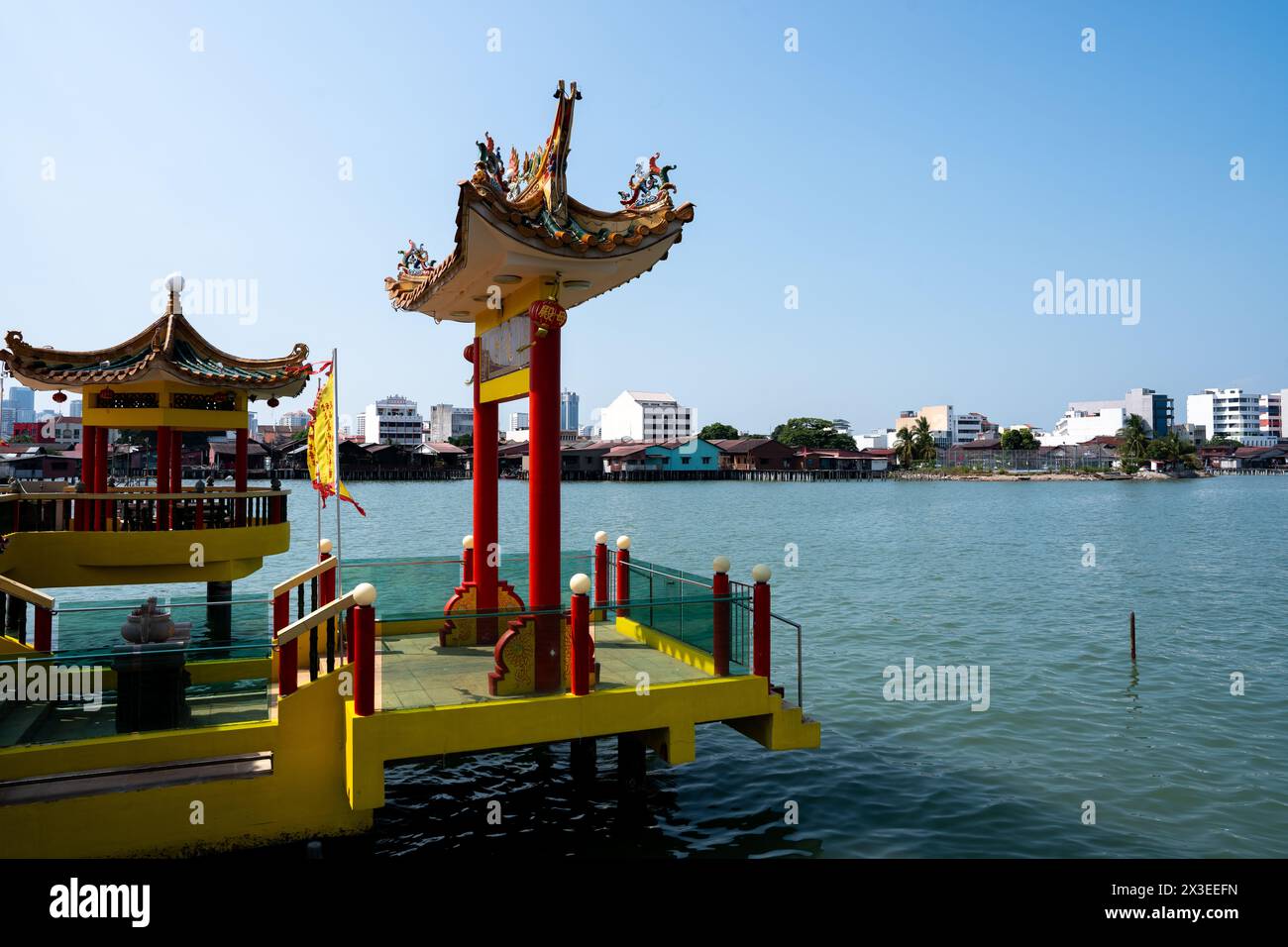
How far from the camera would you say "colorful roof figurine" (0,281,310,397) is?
15555 millimetres

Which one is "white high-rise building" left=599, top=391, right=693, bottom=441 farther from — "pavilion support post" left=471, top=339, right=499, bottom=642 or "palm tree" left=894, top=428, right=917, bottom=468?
"pavilion support post" left=471, top=339, right=499, bottom=642

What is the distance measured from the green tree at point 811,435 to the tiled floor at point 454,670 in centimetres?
14238

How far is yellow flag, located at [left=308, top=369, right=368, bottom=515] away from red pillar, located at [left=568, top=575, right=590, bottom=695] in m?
2.86

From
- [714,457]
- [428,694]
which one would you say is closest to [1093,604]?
[428,694]

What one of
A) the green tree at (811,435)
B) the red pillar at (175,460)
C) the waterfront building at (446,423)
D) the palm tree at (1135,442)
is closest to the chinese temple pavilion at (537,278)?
the red pillar at (175,460)

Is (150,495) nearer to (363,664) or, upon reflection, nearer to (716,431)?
(363,664)

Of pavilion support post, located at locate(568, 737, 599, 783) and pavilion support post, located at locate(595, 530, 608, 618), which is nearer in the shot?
pavilion support post, located at locate(568, 737, 599, 783)

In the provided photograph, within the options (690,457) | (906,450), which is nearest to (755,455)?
(690,457)

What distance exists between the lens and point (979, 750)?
46.5 ft

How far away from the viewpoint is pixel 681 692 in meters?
9.63

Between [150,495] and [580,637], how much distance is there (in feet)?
32.6

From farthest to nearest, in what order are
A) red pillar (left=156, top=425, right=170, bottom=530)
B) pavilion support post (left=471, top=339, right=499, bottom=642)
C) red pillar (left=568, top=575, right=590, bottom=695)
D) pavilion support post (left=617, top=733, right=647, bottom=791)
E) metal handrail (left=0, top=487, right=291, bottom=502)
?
red pillar (left=156, top=425, right=170, bottom=530)
metal handrail (left=0, top=487, right=291, bottom=502)
pavilion support post (left=471, top=339, right=499, bottom=642)
pavilion support post (left=617, top=733, right=647, bottom=791)
red pillar (left=568, top=575, right=590, bottom=695)

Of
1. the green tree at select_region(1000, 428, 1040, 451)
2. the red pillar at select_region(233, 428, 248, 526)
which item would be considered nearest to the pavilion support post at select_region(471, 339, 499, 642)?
the red pillar at select_region(233, 428, 248, 526)
